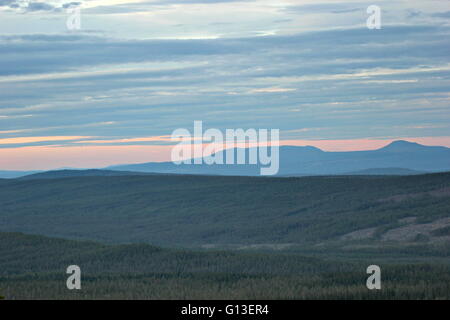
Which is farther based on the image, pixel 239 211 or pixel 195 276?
pixel 239 211

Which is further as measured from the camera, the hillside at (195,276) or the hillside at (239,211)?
the hillside at (239,211)

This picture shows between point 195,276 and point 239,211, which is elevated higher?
point 239,211

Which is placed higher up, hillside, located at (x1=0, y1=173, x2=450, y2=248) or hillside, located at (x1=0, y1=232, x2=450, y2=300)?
hillside, located at (x1=0, y1=173, x2=450, y2=248)

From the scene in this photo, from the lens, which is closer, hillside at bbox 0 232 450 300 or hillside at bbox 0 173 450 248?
hillside at bbox 0 232 450 300

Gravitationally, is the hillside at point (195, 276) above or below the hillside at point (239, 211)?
below
